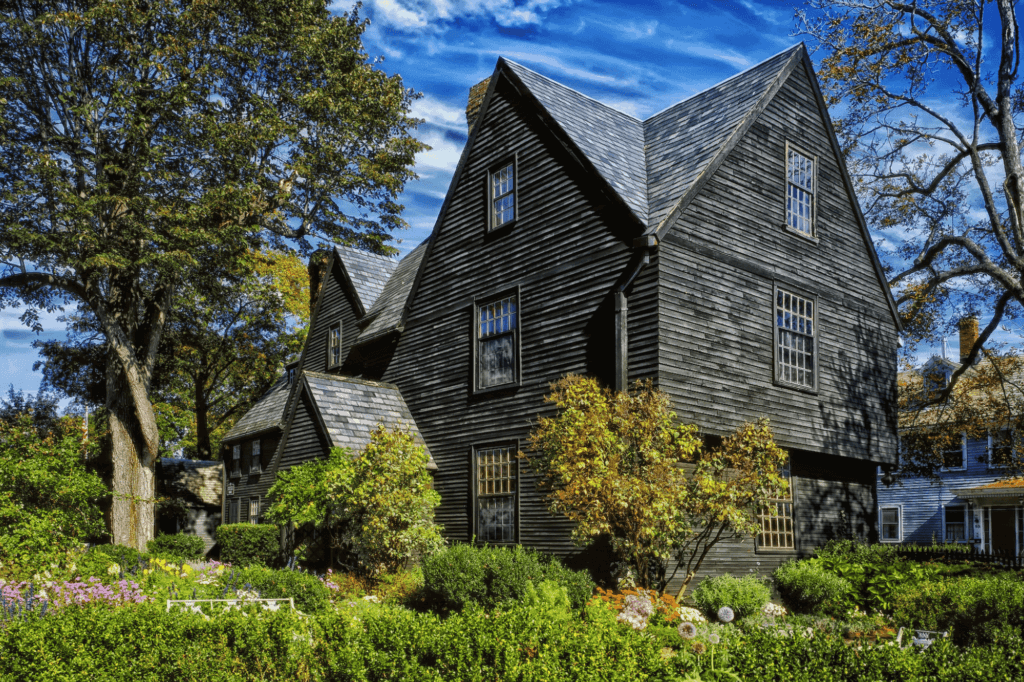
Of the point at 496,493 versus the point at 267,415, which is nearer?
the point at 496,493

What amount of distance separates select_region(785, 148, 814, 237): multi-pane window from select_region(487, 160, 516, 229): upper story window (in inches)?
253

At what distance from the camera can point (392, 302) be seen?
25203mm

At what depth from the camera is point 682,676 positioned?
6.11 m

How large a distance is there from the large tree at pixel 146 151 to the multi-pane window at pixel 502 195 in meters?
8.89

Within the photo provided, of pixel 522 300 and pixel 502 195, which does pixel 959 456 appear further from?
pixel 502 195

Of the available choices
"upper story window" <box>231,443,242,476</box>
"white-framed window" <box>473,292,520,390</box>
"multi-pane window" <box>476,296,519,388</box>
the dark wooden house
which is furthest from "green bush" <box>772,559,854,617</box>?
"upper story window" <box>231,443,242,476</box>

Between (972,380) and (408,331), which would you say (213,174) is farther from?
(972,380)

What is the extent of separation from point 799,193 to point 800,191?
61 mm

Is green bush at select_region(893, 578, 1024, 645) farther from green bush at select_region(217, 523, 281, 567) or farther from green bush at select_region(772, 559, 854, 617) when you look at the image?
green bush at select_region(217, 523, 281, 567)

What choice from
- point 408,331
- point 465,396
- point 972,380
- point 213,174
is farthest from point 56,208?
point 972,380

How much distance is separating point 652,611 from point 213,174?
19.9 meters

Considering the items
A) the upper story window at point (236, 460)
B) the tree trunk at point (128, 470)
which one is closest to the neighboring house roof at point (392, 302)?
the tree trunk at point (128, 470)

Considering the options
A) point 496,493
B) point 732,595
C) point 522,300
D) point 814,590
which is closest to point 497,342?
point 522,300

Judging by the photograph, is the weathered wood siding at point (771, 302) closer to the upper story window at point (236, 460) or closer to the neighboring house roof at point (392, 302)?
the neighboring house roof at point (392, 302)
